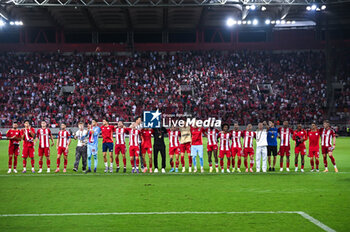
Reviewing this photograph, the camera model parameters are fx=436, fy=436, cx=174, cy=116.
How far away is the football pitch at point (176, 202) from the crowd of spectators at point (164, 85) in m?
28.6

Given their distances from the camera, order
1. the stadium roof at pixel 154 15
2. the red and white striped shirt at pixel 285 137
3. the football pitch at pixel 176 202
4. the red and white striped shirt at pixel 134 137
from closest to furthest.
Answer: the football pitch at pixel 176 202
the red and white striped shirt at pixel 134 137
the red and white striped shirt at pixel 285 137
the stadium roof at pixel 154 15

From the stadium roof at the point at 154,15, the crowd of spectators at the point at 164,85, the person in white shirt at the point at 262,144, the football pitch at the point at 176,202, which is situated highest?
the stadium roof at the point at 154,15

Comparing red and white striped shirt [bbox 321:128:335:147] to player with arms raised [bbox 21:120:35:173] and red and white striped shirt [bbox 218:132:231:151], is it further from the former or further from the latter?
player with arms raised [bbox 21:120:35:173]

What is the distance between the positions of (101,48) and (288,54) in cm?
2366

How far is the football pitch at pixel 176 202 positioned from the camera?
866cm

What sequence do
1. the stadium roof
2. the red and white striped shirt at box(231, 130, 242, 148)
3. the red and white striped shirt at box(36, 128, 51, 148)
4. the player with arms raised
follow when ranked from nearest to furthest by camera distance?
1. the player with arms raised
2. the red and white striped shirt at box(36, 128, 51, 148)
3. the red and white striped shirt at box(231, 130, 242, 148)
4. the stadium roof

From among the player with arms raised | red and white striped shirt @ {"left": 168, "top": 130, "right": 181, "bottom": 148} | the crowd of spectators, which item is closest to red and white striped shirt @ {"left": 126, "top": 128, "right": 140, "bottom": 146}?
red and white striped shirt @ {"left": 168, "top": 130, "right": 181, "bottom": 148}

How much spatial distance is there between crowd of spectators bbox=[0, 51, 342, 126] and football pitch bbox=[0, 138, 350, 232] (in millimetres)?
28594

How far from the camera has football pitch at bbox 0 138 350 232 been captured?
866 centimetres

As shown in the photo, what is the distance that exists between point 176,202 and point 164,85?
127 ft

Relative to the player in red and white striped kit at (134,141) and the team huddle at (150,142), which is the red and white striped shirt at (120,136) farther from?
the player in red and white striped kit at (134,141)

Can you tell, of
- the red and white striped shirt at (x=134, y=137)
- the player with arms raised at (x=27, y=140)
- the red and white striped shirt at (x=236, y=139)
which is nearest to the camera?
the red and white striped shirt at (x=134, y=137)

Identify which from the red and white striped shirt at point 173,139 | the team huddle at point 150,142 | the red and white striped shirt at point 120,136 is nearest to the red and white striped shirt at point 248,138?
the team huddle at point 150,142

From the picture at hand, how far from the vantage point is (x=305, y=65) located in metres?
53.2
